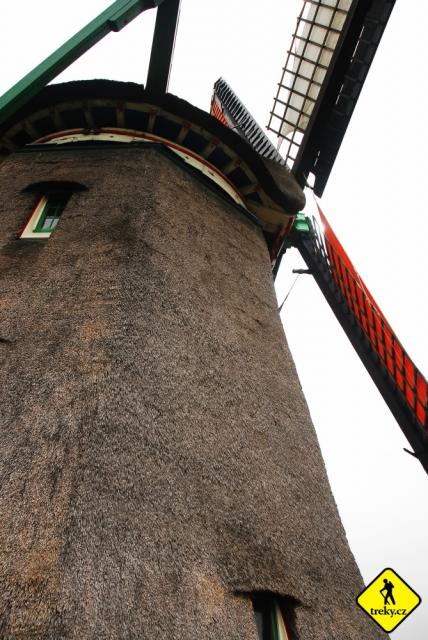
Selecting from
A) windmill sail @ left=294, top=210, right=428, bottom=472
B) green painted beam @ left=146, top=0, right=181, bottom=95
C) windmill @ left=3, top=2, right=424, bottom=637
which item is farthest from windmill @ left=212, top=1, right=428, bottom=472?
green painted beam @ left=146, top=0, right=181, bottom=95

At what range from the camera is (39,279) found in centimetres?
274

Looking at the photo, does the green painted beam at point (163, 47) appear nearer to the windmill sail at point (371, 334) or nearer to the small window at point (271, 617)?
the windmill sail at point (371, 334)

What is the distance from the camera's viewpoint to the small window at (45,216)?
338cm

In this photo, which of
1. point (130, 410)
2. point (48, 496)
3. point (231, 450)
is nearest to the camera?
point (48, 496)

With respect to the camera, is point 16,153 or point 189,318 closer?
point 189,318

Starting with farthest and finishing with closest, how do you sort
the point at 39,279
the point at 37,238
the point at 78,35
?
1. the point at 78,35
2. the point at 37,238
3. the point at 39,279

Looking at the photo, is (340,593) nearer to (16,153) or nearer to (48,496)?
(48,496)

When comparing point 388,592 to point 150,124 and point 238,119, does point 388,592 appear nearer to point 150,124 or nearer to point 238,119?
point 150,124

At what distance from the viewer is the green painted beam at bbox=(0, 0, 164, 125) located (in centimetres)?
321

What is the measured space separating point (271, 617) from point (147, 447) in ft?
3.30

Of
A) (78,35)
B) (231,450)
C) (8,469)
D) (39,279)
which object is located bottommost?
(231,450)

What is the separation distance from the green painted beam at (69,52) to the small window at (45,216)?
0.74 m

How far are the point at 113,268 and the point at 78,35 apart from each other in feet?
7.45

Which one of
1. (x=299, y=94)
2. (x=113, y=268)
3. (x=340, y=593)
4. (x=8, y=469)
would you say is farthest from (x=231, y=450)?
(x=299, y=94)
